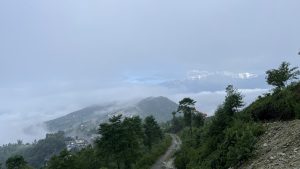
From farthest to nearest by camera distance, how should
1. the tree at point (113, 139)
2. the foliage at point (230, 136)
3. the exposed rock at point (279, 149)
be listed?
the tree at point (113, 139) → the foliage at point (230, 136) → the exposed rock at point (279, 149)

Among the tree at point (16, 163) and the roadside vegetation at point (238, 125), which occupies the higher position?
the roadside vegetation at point (238, 125)

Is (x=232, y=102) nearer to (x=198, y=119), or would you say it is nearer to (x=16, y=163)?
(x=16, y=163)

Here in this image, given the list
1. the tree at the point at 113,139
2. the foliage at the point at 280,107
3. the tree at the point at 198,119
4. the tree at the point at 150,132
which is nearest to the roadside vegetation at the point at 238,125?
the foliage at the point at 280,107

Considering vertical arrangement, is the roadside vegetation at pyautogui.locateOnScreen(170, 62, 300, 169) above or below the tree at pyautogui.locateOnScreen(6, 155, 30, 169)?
above

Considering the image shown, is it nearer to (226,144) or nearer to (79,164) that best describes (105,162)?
(79,164)

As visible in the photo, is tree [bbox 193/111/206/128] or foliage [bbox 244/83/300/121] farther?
tree [bbox 193/111/206/128]

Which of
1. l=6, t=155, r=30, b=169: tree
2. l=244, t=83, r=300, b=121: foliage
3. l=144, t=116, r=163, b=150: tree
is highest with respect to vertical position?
l=244, t=83, r=300, b=121: foliage

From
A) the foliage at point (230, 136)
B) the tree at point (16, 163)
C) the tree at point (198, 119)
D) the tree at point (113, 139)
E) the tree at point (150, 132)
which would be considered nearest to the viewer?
the foliage at point (230, 136)

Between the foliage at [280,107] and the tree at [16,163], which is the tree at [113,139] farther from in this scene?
the foliage at [280,107]

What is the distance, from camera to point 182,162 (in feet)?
193

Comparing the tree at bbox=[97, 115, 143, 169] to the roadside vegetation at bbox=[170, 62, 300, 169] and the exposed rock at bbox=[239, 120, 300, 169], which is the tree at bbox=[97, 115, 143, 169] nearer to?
the roadside vegetation at bbox=[170, 62, 300, 169]

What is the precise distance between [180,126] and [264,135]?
163264 millimetres

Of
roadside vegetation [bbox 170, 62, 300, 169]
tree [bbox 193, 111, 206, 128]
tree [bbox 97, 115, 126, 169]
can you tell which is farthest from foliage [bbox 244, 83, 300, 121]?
tree [bbox 193, 111, 206, 128]

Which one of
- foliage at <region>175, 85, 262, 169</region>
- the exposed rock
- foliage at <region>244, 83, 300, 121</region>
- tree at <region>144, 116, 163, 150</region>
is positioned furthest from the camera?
tree at <region>144, 116, 163, 150</region>
